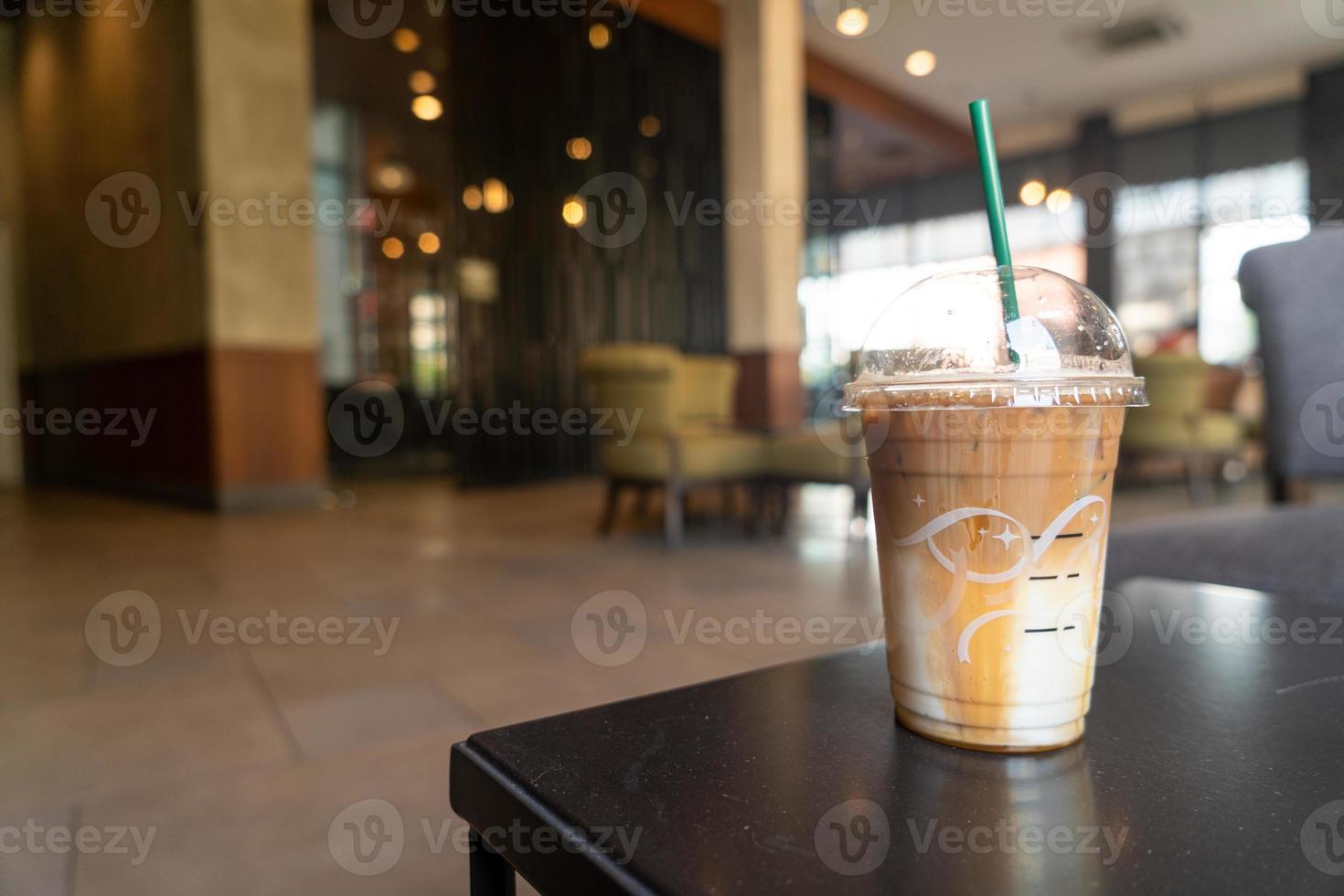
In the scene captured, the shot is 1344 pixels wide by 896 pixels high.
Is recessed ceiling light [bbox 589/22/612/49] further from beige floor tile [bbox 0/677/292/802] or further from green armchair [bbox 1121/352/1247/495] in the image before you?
beige floor tile [bbox 0/677/292/802]

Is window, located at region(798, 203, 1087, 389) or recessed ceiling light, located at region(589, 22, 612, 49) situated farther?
window, located at region(798, 203, 1087, 389)

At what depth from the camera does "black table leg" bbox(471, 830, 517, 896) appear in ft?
1.89

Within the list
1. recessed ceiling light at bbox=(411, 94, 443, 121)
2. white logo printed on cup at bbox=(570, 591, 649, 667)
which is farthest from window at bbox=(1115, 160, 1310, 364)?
white logo printed on cup at bbox=(570, 591, 649, 667)

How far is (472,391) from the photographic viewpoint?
22.3 feet

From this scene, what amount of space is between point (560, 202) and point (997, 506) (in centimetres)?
718

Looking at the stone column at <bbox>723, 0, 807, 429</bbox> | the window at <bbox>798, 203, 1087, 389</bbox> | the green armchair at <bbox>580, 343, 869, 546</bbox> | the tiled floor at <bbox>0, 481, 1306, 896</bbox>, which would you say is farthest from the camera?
the window at <bbox>798, 203, 1087, 389</bbox>

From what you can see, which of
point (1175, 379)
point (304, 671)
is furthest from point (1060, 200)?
point (304, 671)

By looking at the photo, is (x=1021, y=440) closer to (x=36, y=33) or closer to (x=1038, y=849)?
(x=1038, y=849)

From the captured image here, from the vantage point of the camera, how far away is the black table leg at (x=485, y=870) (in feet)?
1.89

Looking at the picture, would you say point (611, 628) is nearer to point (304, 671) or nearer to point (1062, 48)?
point (304, 671)

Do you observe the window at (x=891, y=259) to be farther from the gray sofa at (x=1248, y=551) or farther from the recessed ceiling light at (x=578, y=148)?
the gray sofa at (x=1248, y=551)

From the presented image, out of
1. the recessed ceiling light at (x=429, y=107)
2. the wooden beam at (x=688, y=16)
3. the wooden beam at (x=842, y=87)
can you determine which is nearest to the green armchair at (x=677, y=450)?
the wooden beam at (x=842, y=87)

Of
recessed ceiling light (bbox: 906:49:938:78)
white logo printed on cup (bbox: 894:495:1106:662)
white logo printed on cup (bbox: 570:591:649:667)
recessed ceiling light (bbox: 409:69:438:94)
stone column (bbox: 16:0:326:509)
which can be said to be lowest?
white logo printed on cup (bbox: 570:591:649:667)

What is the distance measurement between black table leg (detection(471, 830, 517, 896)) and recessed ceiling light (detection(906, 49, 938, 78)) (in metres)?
9.39
